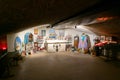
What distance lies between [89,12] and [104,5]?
473 mm

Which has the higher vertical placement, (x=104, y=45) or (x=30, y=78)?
(x=104, y=45)

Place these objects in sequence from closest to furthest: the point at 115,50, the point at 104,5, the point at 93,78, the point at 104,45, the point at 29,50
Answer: the point at 104,5, the point at 93,78, the point at 115,50, the point at 104,45, the point at 29,50

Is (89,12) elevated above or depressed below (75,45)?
above

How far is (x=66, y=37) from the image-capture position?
10.5 meters

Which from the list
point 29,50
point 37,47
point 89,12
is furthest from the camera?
point 37,47

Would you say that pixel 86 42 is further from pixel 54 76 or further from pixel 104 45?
pixel 54 76

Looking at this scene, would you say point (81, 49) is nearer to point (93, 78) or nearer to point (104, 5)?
point (93, 78)

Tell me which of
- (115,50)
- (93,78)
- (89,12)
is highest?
(89,12)

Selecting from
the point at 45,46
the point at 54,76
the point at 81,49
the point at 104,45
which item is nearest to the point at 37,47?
the point at 45,46

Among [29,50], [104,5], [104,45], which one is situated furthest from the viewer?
[29,50]

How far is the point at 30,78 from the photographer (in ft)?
12.9

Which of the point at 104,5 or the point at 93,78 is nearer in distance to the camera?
the point at 104,5

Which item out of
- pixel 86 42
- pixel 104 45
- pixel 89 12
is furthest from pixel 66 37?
pixel 89 12

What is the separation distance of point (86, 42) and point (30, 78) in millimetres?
6280
